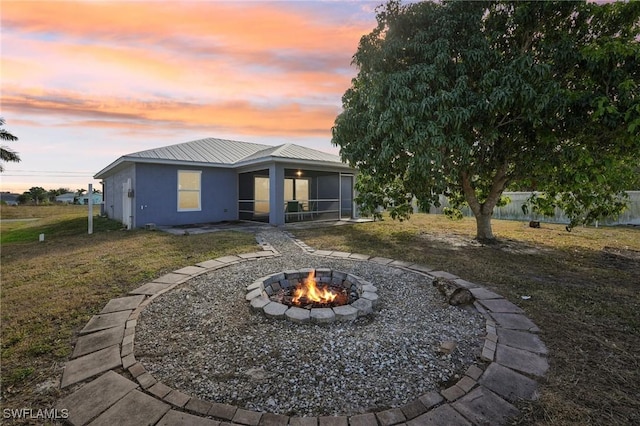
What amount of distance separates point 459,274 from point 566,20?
577 cm

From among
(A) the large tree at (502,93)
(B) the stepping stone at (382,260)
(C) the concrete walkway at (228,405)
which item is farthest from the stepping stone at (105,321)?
(A) the large tree at (502,93)

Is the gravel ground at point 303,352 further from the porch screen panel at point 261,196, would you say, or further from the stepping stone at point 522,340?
the porch screen panel at point 261,196

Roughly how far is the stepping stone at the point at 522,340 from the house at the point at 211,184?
8.07 metres

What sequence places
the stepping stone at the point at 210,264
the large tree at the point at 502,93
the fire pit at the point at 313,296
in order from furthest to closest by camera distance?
the stepping stone at the point at 210,264 → the large tree at the point at 502,93 → the fire pit at the point at 313,296

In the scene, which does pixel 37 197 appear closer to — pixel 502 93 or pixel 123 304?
pixel 123 304

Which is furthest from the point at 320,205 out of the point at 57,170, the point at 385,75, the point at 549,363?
the point at 57,170

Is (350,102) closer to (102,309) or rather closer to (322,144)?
(102,309)

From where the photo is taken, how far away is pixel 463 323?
2887 mm

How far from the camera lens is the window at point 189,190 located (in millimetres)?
10337

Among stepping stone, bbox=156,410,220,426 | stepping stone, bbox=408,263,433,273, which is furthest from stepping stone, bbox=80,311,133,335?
stepping stone, bbox=408,263,433,273

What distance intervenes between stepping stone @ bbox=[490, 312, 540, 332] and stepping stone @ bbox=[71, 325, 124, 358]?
3816 mm

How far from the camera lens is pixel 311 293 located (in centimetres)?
365

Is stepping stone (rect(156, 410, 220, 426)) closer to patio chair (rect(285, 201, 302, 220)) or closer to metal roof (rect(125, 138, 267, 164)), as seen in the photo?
metal roof (rect(125, 138, 267, 164))

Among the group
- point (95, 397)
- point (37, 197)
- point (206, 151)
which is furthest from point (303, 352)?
point (37, 197)
